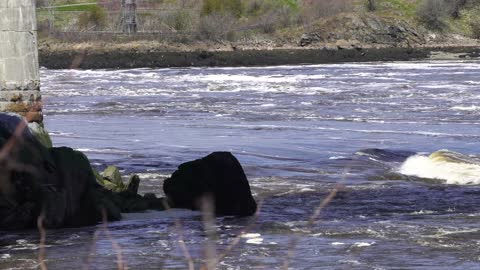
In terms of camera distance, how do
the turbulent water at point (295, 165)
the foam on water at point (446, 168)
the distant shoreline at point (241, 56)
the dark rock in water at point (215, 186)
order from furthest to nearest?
the distant shoreline at point (241, 56)
the foam on water at point (446, 168)
the dark rock in water at point (215, 186)
the turbulent water at point (295, 165)

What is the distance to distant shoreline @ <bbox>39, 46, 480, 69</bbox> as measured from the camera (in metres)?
67.0

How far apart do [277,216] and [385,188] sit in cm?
292

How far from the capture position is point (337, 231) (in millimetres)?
11484

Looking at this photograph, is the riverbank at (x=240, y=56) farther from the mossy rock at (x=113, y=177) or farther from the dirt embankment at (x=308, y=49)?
the mossy rock at (x=113, y=177)

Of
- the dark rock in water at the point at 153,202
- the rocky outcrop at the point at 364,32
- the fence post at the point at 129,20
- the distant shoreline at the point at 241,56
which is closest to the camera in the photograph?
the dark rock in water at the point at 153,202

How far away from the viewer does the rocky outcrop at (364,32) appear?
8462 centimetres

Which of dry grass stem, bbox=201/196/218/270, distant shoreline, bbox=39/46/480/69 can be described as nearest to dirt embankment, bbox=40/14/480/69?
distant shoreline, bbox=39/46/480/69

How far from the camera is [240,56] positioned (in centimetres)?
7350

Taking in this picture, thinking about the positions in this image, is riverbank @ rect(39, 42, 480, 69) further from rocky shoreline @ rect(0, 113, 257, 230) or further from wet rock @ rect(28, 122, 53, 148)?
rocky shoreline @ rect(0, 113, 257, 230)

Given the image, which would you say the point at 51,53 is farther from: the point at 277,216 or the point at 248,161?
the point at 277,216

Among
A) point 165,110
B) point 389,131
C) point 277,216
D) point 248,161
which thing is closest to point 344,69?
point 165,110

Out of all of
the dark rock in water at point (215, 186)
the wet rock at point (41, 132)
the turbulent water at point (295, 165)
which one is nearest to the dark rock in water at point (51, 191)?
the turbulent water at point (295, 165)

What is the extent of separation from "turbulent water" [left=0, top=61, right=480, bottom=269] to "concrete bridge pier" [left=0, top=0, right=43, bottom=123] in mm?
1548

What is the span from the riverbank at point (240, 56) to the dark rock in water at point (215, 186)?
1947 inches
